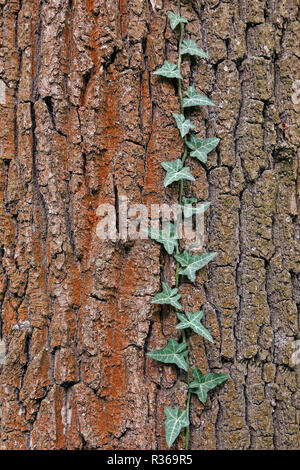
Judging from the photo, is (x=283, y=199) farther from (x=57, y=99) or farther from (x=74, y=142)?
(x=57, y=99)

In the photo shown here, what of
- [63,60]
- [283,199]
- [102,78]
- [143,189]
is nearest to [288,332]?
[283,199]

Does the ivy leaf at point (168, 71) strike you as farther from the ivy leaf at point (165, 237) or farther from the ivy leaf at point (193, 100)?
the ivy leaf at point (165, 237)

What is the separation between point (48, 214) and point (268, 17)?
3.64 ft

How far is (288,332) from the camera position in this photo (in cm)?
149

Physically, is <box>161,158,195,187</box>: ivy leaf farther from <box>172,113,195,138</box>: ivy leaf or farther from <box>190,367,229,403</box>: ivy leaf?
<box>190,367,229,403</box>: ivy leaf

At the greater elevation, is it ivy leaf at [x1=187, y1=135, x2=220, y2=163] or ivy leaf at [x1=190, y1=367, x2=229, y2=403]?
ivy leaf at [x1=187, y1=135, x2=220, y2=163]

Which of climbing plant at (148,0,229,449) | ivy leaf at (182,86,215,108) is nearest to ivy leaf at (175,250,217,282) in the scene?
climbing plant at (148,0,229,449)

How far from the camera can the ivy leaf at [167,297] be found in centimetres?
136

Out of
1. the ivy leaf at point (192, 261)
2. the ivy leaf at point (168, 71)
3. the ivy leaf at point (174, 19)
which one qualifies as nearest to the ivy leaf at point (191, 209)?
the ivy leaf at point (192, 261)

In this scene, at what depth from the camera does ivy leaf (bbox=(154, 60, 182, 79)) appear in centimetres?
142

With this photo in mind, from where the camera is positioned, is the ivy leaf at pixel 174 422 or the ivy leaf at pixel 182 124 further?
the ivy leaf at pixel 182 124

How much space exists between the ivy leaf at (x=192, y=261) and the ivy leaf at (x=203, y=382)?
1.06 ft

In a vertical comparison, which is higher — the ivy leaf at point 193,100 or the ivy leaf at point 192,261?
the ivy leaf at point 193,100

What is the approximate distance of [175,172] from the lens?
1.42 metres
